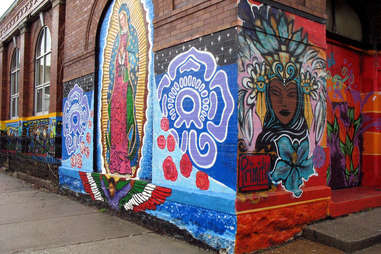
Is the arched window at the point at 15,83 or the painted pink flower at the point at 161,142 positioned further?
the arched window at the point at 15,83

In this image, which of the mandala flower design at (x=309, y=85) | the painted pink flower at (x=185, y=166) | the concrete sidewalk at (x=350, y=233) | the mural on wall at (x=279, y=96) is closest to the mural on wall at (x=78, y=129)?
the painted pink flower at (x=185, y=166)

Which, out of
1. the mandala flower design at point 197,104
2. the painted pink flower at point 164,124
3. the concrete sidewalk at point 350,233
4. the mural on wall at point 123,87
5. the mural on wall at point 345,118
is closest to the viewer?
the concrete sidewalk at point 350,233

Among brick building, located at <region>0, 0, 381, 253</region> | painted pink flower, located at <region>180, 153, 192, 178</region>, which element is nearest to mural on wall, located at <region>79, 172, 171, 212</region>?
brick building, located at <region>0, 0, 381, 253</region>

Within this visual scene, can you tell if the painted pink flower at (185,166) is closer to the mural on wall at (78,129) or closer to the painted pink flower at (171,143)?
the painted pink flower at (171,143)

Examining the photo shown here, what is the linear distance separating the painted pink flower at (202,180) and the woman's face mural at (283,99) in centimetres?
123

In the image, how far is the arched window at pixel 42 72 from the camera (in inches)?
412

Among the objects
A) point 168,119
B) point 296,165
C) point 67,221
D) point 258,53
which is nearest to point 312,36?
point 258,53

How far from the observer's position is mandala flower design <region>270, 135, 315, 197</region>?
4395 mm

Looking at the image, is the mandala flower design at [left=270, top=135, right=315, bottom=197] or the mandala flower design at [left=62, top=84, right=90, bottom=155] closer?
the mandala flower design at [left=270, top=135, right=315, bottom=197]

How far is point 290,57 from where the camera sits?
460 cm

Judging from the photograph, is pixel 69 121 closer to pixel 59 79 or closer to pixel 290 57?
pixel 59 79

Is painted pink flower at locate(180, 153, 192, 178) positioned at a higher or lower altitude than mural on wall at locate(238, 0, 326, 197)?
lower

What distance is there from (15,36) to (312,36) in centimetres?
1197

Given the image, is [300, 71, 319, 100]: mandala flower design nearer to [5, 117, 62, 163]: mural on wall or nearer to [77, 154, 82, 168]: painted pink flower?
[77, 154, 82, 168]: painted pink flower
